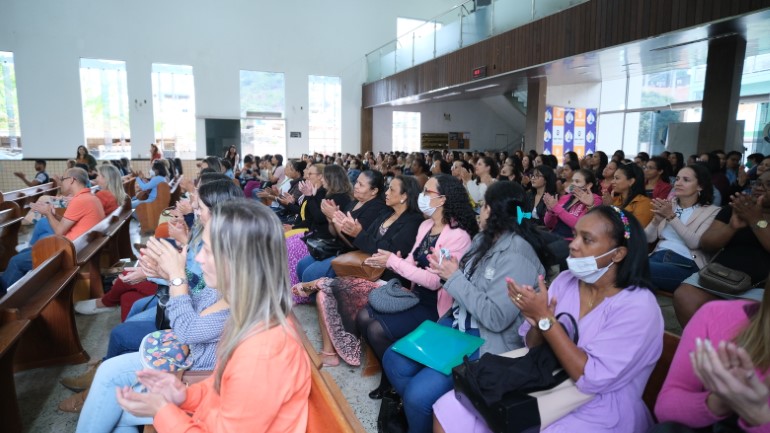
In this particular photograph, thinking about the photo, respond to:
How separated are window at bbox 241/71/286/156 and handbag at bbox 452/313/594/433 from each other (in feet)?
51.8

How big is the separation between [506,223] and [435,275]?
0.56 metres

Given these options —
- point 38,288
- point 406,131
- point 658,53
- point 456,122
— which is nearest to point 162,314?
point 38,288

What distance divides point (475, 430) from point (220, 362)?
98cm

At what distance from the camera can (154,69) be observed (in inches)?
583

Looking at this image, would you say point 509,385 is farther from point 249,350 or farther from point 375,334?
point 375,334

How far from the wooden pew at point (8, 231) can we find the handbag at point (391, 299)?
4.52 metres

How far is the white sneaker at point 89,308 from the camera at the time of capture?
4105mm

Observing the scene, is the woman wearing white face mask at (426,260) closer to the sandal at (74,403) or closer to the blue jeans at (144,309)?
the blue jeans at (144,309)

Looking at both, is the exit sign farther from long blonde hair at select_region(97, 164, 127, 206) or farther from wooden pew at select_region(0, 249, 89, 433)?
wooden pew at select_region(0, 249, 89, 433)

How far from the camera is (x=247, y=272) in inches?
56.9

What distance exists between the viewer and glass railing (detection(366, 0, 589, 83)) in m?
8.11

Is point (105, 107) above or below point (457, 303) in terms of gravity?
above

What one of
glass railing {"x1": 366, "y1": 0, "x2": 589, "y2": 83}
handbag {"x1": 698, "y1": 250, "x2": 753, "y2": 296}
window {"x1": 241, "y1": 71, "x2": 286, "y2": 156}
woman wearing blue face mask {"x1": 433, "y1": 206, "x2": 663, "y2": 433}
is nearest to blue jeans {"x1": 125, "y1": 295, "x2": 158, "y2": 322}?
woman wearing blue face mask {"x1": 433, "y1": 206, "x2": 663, "y2": 433}

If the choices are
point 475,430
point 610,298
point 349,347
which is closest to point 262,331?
point 475,430
